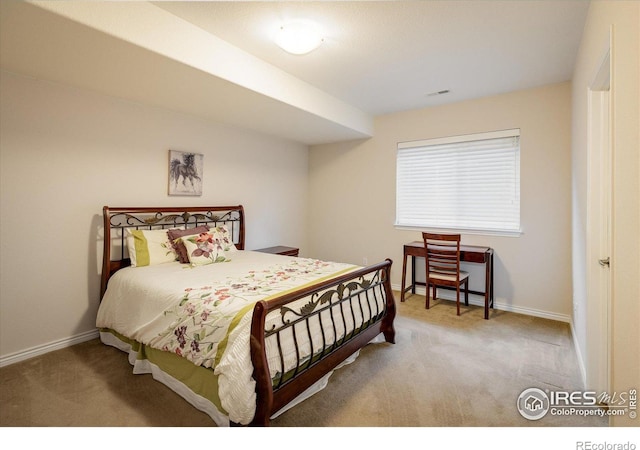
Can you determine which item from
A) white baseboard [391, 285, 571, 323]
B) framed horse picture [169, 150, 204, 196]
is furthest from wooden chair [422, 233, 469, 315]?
framed horse picture [169, 150, 204, 196]

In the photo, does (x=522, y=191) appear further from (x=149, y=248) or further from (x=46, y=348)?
(x=46, y=348)

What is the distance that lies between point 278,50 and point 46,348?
317cm

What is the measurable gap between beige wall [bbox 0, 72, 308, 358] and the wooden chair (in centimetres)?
288

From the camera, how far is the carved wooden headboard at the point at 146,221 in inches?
113

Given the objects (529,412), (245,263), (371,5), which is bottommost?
(529,412)

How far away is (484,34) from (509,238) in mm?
2261

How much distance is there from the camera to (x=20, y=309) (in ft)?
8.29

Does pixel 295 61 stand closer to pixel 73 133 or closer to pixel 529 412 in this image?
pixel 73 133

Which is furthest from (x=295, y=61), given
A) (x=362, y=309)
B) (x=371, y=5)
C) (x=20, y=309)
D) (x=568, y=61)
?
(x=20, y=309)

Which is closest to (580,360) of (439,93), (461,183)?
(461,183)

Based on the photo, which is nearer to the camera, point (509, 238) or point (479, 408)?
point (479, 408)

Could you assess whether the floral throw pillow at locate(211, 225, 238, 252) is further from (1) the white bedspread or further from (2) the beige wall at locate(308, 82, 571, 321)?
A: (2) the beige wall at locate(308, 82, 571, 321)

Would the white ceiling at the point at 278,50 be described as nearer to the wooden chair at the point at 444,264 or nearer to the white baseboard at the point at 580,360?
the wooden chair at the point at 444,264
